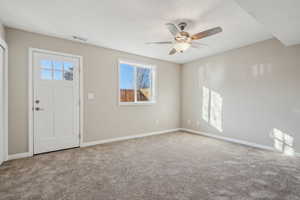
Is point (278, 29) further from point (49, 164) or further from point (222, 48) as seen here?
point (49, 164)

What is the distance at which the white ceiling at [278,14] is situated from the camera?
1.79m

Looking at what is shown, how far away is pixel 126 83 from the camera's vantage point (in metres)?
4.36

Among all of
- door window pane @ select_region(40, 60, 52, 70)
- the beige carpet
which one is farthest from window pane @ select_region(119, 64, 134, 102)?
door window pane @ select_region(40, 60, 52, 70)

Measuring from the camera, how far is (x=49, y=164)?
2.55 m

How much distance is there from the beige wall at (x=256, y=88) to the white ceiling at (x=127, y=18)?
0.50m

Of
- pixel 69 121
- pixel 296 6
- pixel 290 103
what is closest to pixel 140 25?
pixel 296 6

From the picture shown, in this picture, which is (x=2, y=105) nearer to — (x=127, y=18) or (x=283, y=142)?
(x=127, y=18)

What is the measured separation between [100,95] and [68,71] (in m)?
0.89

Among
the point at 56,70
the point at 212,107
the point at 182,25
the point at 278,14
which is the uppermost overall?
the point at 182,25

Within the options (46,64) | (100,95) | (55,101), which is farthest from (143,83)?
(46,64)

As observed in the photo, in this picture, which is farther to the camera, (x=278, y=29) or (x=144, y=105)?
(x=144, y=105)

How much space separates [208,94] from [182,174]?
2932 millimetres

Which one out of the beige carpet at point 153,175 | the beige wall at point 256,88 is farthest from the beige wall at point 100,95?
the beige wall at point 256,88

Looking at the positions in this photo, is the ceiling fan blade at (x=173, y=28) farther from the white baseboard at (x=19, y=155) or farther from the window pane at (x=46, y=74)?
the white baseboard at (x=19, y=155)
